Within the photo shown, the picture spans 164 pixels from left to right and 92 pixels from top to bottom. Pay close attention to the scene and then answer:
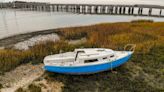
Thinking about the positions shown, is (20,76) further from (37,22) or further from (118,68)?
(37,22)

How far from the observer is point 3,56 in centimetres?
1641

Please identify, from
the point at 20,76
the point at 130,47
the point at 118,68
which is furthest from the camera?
the point at 130,47

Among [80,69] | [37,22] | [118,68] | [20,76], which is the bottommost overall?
[37,22]

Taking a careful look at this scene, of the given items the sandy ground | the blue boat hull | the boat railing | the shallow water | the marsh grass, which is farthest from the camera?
the shallow water

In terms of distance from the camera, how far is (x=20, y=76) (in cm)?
1376

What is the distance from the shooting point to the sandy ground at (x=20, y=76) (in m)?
12.5

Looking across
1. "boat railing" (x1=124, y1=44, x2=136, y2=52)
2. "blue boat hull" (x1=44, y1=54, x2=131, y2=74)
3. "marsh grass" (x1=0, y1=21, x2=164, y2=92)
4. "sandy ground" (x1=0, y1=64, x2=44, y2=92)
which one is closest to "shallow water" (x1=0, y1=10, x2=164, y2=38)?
"marsh grass" (x1=0, y1=21, x2=164, y2=92)

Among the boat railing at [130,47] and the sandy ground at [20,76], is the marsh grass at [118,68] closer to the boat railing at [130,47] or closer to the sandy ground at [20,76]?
the boat railing at [130,47]

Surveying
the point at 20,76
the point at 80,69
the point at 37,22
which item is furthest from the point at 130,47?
the point at 37,22

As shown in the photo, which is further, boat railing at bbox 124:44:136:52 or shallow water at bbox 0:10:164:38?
shallow water at bbox 0:10:164:38

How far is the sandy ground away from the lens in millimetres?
12492

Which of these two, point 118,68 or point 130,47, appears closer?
point 118,68

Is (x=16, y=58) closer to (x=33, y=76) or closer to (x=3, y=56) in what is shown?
(x=3, y=56)

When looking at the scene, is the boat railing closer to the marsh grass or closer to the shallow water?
the marsh grass
